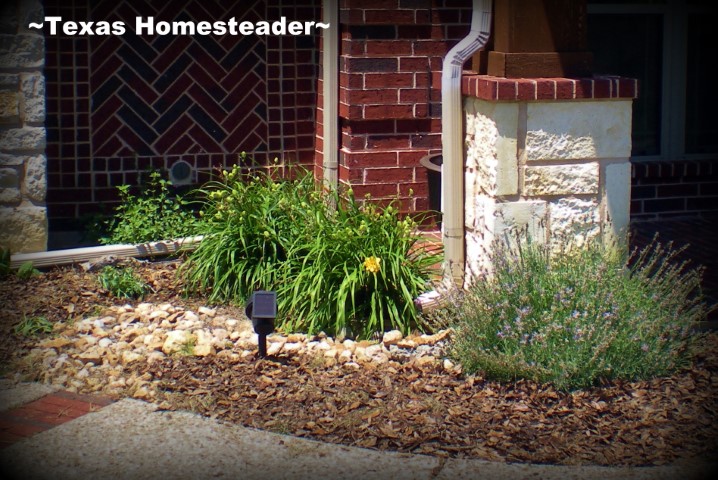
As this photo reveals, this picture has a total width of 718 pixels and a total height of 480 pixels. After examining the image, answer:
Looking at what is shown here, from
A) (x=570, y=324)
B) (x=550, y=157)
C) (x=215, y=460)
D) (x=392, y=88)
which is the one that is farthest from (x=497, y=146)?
(x=215, y=460)

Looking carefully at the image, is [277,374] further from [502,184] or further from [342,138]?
[342,138]

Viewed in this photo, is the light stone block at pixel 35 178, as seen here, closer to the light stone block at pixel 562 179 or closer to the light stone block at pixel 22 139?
the light stone block at pixel 22 139

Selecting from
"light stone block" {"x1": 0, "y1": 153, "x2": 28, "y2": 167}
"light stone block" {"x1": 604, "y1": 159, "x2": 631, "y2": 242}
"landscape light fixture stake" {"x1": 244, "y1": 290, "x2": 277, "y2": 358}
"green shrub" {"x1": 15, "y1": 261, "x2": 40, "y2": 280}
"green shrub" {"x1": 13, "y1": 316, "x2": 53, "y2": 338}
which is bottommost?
"green shrub" {"x1": 13, "y1": 316, "x2": 53, "y2": 338}

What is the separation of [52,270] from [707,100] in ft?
16.8

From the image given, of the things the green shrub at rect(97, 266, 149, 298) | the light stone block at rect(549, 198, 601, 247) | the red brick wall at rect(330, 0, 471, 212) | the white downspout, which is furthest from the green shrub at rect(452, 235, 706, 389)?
the white downspout

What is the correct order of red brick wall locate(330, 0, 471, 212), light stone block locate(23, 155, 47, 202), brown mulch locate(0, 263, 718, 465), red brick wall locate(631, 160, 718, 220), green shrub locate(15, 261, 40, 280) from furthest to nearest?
1. red brick wall locate(631, 160, 718, 220)
2. red brick wall locate(330, 0, 471, 212)
3. light stone block locate(23, 155, 47, 202)
4. green shrub locate(15, 261, 40, 280)
5. brown mulch locate(0, 263, 718, 465)

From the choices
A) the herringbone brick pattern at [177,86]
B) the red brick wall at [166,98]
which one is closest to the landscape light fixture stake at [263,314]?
the red brick wall at [166,98]

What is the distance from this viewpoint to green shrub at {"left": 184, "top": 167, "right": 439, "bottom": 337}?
573 cm

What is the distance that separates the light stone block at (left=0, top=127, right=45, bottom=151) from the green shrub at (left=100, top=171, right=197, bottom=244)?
2.32 ft

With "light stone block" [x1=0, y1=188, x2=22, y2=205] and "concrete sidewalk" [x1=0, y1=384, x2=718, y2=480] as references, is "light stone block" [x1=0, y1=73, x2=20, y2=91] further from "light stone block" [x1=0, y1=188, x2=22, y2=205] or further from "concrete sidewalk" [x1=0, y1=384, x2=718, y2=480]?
"concrete sidewalk" [x1=0, y1=384, x2=718, y2=480]

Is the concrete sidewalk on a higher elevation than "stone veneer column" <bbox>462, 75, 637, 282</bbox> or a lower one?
lower

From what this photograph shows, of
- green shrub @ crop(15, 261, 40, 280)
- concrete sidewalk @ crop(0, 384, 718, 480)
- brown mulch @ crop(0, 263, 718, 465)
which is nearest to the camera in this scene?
concrete sidewalk @ crop(0, 384, 718, 480)

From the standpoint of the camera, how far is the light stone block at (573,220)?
18.8 feet

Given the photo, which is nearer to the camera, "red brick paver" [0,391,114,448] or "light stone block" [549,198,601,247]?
"red brick paver" [0,391,114,448]
